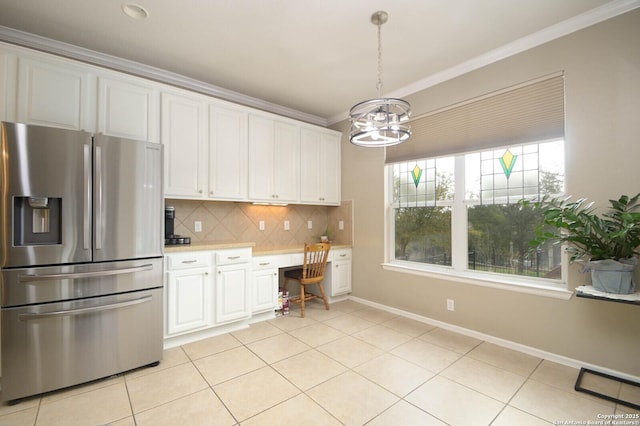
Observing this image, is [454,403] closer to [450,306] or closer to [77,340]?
[450,306]

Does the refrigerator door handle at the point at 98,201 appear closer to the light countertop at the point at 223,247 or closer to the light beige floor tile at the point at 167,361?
the light countertop at the point at 223,247

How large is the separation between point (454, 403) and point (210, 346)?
2118 millimetres

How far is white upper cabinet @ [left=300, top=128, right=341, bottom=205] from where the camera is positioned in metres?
4.09

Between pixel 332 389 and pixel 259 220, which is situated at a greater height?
pixel 259 220

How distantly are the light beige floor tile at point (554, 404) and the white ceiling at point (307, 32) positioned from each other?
2775mm

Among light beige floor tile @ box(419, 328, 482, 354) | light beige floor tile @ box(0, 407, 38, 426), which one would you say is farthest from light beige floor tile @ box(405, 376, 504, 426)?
light beige floor tile @ box(0, 407, 38, 426)

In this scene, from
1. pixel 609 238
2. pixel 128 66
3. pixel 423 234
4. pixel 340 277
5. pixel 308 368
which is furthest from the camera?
pixel 340 277

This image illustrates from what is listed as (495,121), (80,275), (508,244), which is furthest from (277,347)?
(495,121)

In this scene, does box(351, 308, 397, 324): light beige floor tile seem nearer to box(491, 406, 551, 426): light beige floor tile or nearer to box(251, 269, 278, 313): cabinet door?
box(251, 269, 278, 313): cabinet door

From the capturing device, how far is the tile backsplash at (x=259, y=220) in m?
3.42

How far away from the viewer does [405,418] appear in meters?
1.80

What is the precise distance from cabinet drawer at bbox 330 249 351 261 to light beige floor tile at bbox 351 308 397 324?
0.75m

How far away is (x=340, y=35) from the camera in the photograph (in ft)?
8.32

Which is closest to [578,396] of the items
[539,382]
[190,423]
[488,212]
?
[539,382]
